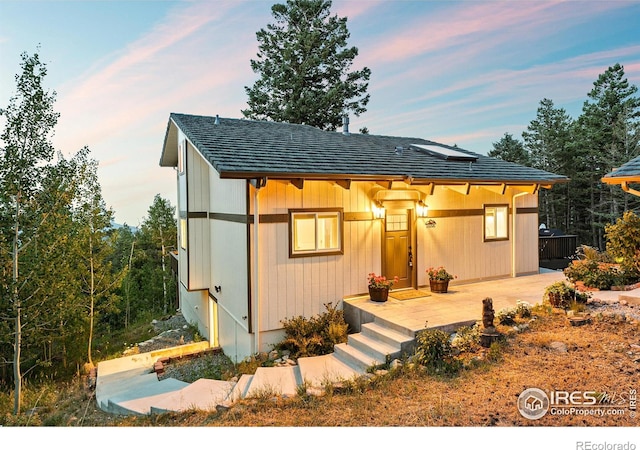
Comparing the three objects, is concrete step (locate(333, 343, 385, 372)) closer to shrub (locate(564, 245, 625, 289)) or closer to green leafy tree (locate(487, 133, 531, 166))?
shrub (locate(564, 245, 625, 289))

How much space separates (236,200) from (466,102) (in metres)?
5.57

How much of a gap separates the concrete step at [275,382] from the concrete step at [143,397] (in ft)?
4.81

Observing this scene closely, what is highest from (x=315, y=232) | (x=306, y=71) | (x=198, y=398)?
(x=306, y=71)

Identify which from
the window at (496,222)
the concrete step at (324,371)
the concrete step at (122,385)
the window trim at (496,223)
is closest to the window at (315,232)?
the concrete step at (324,371)

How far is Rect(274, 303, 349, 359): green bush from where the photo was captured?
6285mm

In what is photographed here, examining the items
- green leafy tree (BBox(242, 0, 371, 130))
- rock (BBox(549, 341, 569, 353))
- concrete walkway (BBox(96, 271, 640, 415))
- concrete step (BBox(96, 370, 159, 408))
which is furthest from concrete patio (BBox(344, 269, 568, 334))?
green leafy tree (BBox(242, 0, 371, 130))

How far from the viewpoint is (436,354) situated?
4.86m

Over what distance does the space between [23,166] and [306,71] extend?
1397 cm

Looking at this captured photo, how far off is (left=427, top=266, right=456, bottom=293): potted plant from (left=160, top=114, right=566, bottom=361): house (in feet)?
0.92

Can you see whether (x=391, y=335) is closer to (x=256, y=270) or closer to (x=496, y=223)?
(x=256, y=270)

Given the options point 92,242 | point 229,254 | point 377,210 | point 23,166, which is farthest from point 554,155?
point 23,166

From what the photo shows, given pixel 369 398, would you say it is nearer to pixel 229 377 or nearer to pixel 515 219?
pixel 229 377

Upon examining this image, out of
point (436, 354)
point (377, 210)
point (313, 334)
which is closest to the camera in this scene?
point (436, 354)

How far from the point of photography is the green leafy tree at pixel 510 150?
87.0ft
